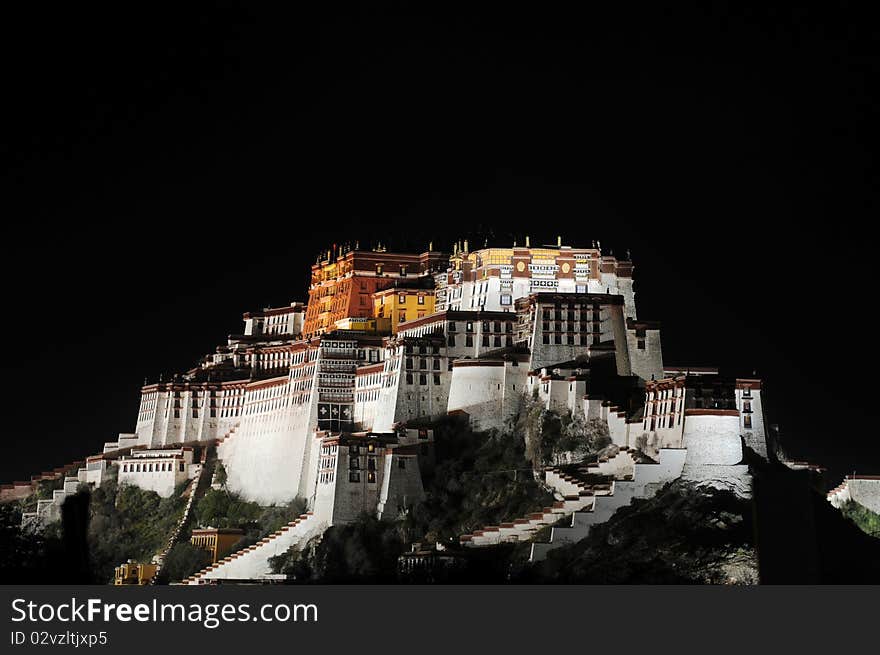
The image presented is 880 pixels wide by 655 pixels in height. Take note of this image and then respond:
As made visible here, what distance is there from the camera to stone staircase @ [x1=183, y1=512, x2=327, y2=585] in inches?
3452

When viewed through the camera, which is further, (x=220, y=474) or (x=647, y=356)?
(x=220, y=474)

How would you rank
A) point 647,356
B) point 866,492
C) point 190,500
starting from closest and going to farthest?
point 866,492, point 647,356, point 190,500

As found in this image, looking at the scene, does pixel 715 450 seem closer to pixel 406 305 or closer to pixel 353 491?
pixel 353 491

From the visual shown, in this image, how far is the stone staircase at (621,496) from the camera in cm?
7938

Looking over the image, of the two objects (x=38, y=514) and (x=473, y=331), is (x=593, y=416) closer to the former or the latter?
(x=473, y=331)

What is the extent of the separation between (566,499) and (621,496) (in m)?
2.40

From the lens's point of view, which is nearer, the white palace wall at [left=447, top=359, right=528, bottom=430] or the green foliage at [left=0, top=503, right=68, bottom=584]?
the green foliage at [left=0, top=503, right=68, bottom=584]

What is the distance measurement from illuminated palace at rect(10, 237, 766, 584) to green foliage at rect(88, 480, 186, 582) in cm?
80

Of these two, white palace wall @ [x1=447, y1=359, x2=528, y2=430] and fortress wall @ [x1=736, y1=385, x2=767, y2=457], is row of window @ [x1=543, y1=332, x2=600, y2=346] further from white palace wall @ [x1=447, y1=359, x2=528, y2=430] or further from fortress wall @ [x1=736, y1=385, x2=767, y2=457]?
fortress wall @ [x1=736, y1=385, x2=767, y2=457]

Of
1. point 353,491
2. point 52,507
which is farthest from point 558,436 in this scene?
point 52,507

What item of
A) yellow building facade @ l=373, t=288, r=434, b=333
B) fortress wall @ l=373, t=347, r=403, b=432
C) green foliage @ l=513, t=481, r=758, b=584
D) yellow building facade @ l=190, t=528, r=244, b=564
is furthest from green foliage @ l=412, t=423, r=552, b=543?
yellow building facade @ l=373, t=288, r=434, b=333

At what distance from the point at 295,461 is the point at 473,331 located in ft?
27.9

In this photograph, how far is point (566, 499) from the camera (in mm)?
81500

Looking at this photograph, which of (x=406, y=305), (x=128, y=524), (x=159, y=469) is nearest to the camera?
(x=128, y=524)
